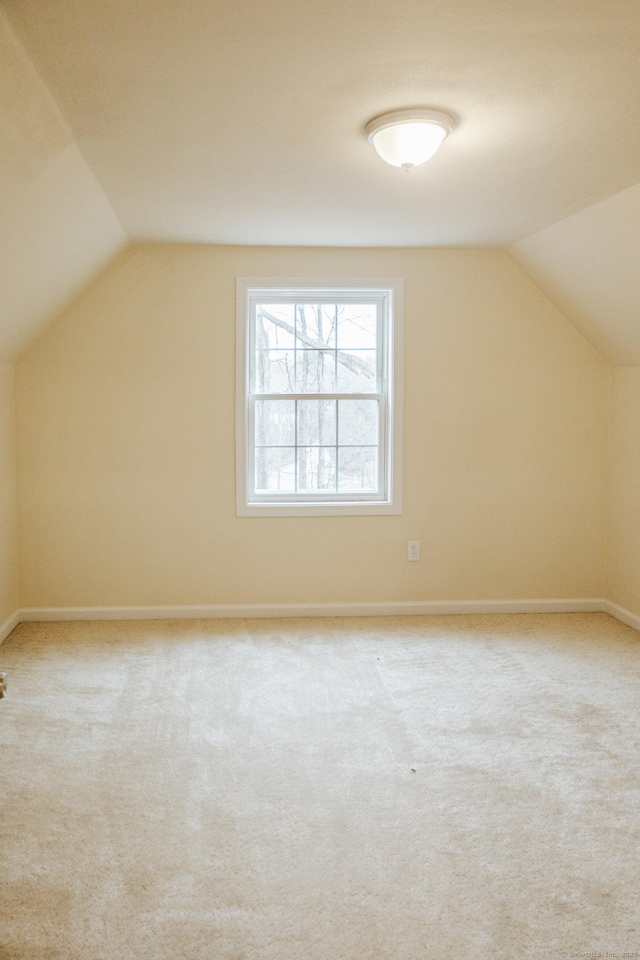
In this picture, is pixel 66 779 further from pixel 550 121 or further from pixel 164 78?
pixel 550 121

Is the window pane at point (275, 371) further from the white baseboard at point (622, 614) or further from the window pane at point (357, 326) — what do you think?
the white baseboard at point (622, 614)

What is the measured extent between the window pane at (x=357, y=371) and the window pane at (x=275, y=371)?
0.30 metres

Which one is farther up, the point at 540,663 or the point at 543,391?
the point at 543,391

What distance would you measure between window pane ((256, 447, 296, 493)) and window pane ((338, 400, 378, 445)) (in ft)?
1.10

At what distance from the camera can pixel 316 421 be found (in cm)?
475

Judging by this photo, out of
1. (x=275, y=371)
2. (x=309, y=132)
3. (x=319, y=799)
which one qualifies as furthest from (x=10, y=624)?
(x=309, y=132)

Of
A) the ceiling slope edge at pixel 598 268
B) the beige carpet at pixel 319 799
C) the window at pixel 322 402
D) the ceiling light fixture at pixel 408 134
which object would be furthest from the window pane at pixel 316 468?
the ceiling light fixture at pixel 408 134

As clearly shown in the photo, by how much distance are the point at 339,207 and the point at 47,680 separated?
2.59 metres

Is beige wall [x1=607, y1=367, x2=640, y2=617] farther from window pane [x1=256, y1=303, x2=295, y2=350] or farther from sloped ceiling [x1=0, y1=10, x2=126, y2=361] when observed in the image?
sloped ceiling [x1=0, y1=10, x2=126, y2=361]

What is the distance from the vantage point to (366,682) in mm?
3615

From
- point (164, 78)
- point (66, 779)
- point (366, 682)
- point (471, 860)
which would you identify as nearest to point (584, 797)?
point (471, 860)

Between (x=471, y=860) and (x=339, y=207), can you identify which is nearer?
(x=471, y=860)

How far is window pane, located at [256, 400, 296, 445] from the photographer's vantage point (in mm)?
4715

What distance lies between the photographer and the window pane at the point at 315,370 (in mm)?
4742
